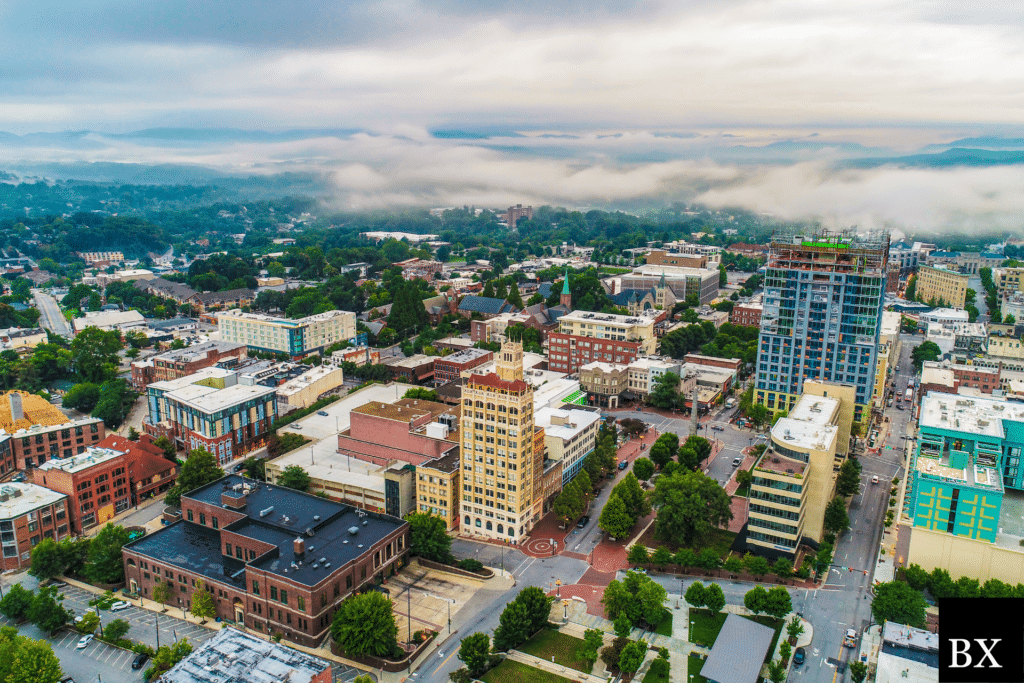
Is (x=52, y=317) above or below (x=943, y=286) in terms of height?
below

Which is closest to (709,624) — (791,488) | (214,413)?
(791,488)

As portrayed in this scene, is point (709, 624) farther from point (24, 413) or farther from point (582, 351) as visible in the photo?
point (24, 413)

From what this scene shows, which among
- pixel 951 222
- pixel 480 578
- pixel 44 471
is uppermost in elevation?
pixel 951 222

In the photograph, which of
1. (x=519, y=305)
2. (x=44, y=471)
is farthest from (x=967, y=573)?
(x=519, y=305)

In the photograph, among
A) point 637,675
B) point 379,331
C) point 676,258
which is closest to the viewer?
point 637,675

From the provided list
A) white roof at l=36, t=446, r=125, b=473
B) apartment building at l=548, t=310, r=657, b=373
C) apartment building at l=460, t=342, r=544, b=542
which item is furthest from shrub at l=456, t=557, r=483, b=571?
apartment building at l=548, t=310, r=657, b=373

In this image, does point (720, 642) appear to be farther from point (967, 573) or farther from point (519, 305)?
point (519, 305)

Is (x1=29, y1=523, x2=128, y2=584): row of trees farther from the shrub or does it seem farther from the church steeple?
the church steeple
